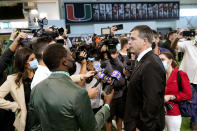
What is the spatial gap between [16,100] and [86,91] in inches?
55.9

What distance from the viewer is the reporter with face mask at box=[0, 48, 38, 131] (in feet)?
7.25

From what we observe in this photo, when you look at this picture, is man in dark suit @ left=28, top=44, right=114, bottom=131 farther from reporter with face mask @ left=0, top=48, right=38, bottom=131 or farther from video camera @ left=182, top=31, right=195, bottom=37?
video camera @ left=182, top=31, right=195, bottom=37

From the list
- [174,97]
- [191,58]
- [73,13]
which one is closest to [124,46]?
[191,58]

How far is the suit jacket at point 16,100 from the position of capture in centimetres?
220

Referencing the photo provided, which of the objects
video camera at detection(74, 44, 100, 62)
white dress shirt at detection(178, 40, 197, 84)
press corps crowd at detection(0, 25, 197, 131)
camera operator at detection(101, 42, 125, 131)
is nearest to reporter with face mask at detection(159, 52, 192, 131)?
press corps crowd at detection(0, 25, 197, 131)

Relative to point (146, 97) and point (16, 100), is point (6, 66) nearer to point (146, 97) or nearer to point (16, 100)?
point (16, 100)

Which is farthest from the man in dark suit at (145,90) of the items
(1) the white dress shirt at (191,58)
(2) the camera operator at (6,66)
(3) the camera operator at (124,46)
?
(1) the white dress shirt at (191,58)

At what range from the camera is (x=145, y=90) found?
1.70m

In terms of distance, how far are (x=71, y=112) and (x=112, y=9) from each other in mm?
20237

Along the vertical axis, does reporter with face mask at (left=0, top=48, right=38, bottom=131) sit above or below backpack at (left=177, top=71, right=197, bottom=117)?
above

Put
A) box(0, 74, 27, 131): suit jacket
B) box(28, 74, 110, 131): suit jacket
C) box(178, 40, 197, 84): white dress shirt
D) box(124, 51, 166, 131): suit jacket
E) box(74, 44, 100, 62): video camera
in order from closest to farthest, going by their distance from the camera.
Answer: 1. box(28, 74, 110, 131): suit jacket
2. box(124, 51, 166, 131): suit jacket
3. box(0, 74, 27, 131): suit jacket
4. box(74, 44, 100, 62): video camera
5. box(178, 40, 197, 84): white dress shirt

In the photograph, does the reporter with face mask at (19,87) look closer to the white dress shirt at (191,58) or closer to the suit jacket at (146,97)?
the suit jacket at (146,97)

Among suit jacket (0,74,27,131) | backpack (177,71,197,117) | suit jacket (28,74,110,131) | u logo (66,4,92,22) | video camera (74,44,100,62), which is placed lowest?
backpack (177,71,197,117)

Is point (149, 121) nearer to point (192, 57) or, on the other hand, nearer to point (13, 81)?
point (13, 81)
